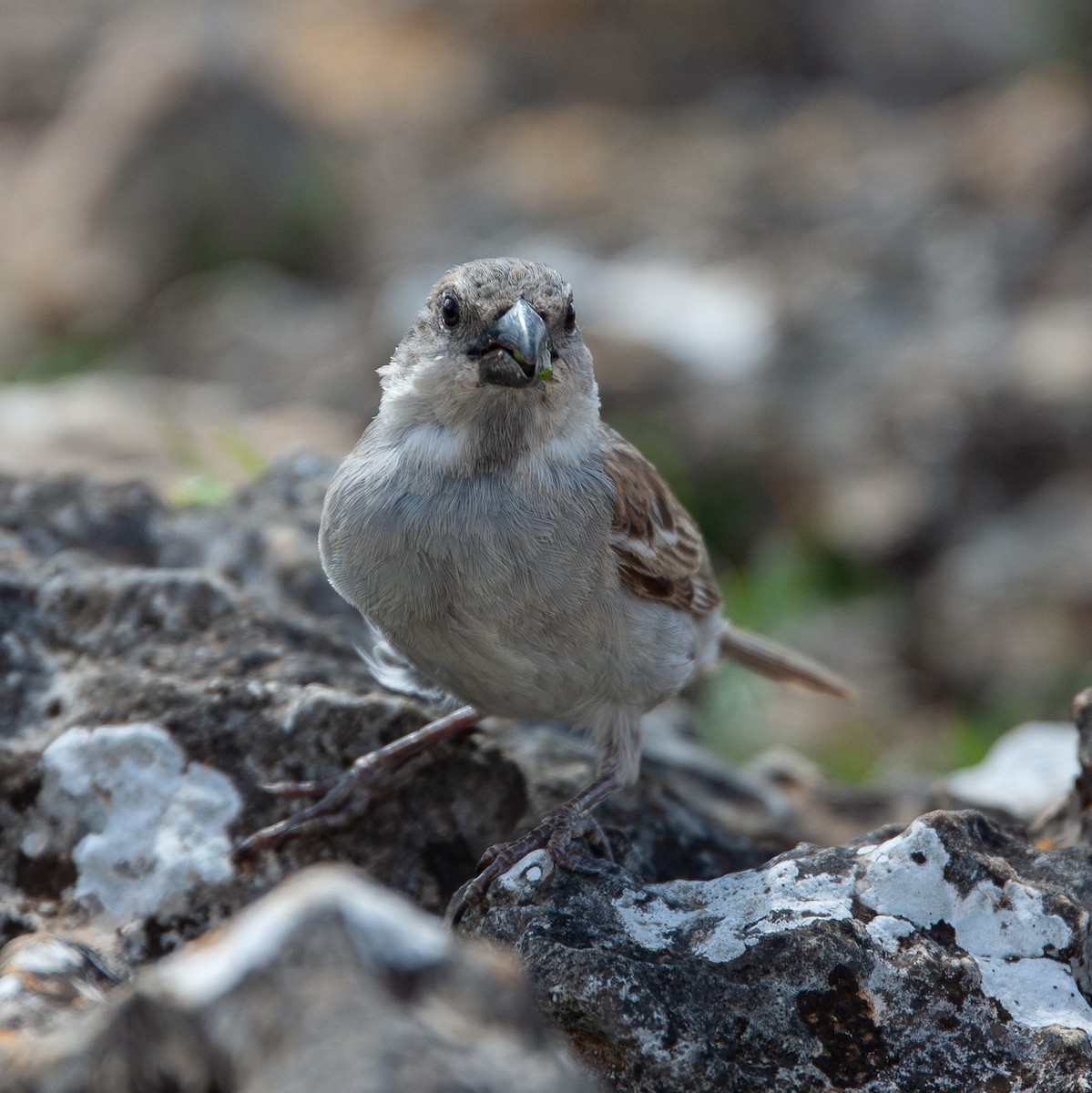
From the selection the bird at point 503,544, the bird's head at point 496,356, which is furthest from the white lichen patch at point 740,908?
the bird's head at point 496,356

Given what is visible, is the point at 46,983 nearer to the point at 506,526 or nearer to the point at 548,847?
the point at 548,847

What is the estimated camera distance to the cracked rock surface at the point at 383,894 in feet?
5.82

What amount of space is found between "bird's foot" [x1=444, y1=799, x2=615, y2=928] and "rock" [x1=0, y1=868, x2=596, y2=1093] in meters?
1.26

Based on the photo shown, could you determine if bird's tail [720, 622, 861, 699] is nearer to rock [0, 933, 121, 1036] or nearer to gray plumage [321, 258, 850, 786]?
gray plumage [321, 258, 850, 786]

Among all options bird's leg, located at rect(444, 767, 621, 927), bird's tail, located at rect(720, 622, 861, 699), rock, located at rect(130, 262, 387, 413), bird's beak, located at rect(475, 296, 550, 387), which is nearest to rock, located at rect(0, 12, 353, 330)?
rock, located at rect(130, 262, 387, 413)

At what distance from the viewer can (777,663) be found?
536 cm

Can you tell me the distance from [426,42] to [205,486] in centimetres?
1540

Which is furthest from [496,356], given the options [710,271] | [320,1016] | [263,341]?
[263,341]

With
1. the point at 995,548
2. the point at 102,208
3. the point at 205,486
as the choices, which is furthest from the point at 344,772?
the point at 102,208

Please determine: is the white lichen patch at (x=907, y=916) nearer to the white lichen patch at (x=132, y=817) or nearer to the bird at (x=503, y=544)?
the bird at (x=503, y=544)

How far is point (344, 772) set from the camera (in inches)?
147

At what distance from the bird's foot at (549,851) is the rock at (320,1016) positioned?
126cm

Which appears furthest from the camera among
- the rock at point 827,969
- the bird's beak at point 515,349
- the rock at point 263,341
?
the rock at point 263,341

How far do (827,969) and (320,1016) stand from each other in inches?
54.6
